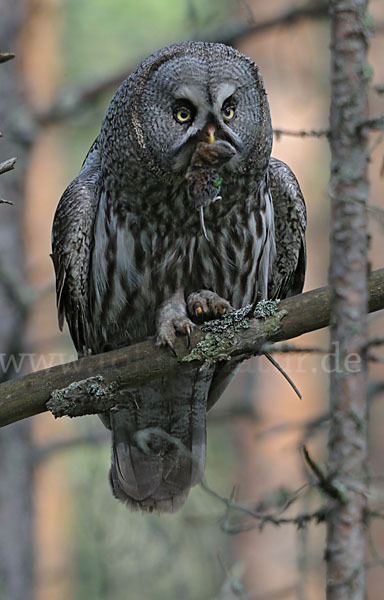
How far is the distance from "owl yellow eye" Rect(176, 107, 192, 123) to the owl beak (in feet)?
0.51

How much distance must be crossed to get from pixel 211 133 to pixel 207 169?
0.16 m

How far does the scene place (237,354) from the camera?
3615 mm

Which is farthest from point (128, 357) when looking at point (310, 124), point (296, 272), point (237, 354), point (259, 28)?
point (310, 124)

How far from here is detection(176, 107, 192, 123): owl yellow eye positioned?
393cm

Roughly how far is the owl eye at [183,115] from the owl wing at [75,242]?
69 centimetres

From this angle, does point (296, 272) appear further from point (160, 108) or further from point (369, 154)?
point (369, 154)

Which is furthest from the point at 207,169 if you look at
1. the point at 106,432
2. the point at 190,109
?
the point at 106,432

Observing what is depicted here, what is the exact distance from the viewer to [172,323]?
12.8 ft

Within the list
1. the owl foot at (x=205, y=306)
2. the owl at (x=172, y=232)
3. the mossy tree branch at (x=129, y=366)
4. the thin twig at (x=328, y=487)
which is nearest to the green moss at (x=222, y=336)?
the mossy tree branch at (x=129, y=366)

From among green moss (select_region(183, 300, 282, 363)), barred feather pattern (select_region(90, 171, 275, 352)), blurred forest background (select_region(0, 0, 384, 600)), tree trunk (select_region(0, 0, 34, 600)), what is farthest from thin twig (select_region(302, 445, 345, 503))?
tree trunk (select_region(0, 0, 34, 600))

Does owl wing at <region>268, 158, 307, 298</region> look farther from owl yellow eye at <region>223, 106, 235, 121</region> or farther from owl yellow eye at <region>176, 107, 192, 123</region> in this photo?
owl yellow eye at <region>176, 107, 192, 123</region>

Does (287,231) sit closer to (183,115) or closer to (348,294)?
(183,115)

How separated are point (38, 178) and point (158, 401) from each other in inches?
209

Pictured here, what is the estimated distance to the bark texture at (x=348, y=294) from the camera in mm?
2408
